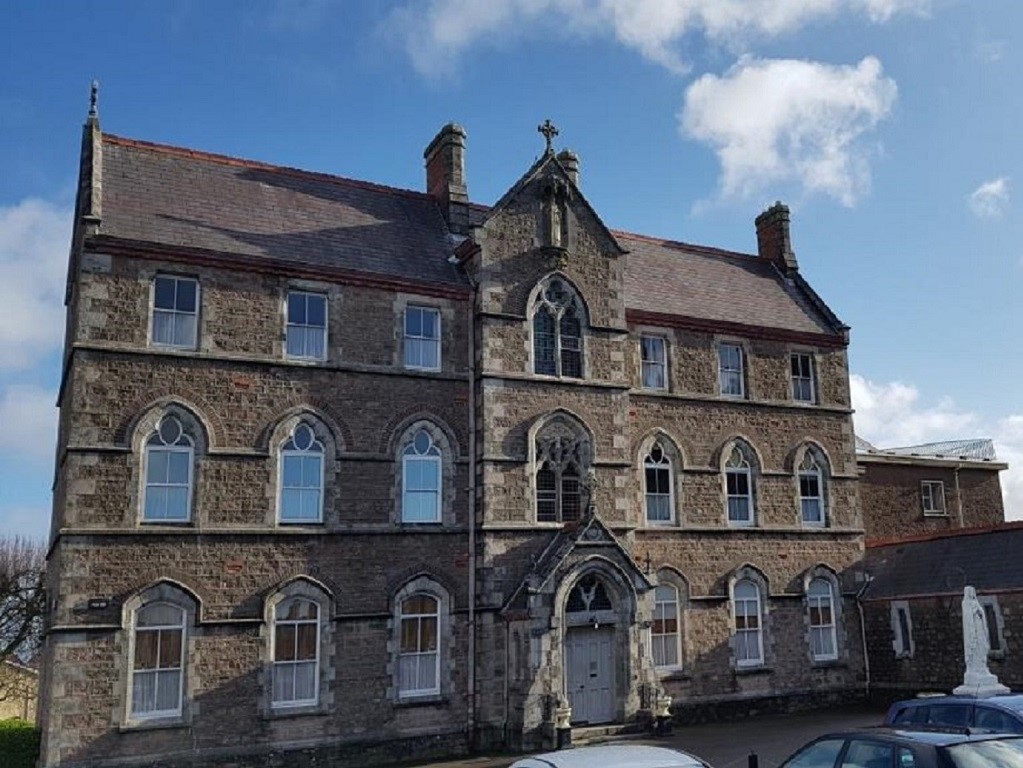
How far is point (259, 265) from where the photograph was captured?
2097 centimetres

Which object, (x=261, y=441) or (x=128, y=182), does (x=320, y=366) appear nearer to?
(x=261, y=441)

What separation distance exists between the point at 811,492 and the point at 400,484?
12863mm

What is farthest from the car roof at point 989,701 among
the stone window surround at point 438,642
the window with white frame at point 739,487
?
the window with white frame at point 739,487

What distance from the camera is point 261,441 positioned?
2036cm

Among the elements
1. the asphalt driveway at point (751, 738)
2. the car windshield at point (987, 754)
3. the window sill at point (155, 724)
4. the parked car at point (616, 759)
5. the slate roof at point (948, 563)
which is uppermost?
the slate roof at point (948, 563)

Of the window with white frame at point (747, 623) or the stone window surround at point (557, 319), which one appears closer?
the stone window surround at point (557, 319)

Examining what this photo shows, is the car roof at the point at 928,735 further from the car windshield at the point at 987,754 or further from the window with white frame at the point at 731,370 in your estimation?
the window with white frame at the point at 731,370

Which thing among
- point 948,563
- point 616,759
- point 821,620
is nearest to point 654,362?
point 821,620

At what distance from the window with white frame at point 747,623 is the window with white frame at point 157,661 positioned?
14125 millimetres

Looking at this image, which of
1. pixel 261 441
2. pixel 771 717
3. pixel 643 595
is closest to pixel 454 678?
pixel 643 595

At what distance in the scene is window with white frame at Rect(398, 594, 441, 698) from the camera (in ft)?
68.5

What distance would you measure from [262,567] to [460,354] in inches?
264

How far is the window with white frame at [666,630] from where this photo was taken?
24.2m

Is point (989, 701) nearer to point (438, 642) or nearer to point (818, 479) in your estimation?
point (438, 642)
